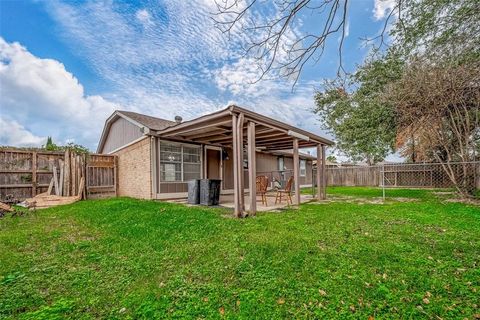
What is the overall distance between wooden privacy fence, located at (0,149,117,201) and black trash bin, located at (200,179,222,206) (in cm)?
535

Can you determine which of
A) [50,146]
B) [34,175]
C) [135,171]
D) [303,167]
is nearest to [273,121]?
[135,171]

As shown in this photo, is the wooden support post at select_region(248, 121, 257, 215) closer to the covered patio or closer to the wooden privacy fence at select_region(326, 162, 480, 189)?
the covered patio

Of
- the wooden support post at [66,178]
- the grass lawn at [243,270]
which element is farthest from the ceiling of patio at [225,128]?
the wooden support post at [66,178]

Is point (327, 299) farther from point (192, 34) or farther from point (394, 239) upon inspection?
point (192, 34)

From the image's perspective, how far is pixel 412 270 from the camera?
8.76 ft

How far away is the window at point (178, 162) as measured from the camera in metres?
8.91

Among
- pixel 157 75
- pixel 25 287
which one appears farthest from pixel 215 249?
pixel 157 75

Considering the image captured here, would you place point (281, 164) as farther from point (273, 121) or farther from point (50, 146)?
point (50, 146)

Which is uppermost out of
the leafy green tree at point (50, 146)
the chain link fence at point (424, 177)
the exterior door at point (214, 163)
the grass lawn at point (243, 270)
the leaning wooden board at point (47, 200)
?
the leafy green tree at point (50, 146)

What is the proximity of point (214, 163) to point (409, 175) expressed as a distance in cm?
1171

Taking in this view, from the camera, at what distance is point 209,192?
736cm

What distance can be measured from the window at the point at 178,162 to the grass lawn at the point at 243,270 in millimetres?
4225

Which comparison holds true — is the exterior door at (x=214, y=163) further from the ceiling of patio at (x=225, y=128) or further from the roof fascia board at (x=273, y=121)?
the roof fascia board at (x=273, y=121)

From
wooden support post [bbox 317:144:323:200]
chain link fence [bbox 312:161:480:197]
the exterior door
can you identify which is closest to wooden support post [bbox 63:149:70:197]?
the exterior door
